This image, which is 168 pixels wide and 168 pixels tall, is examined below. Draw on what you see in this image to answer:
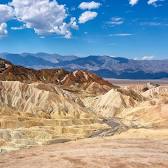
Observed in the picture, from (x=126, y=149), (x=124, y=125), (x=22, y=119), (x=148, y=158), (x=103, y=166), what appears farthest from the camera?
(x=124, y=125)

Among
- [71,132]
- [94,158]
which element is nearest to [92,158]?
[94,158]

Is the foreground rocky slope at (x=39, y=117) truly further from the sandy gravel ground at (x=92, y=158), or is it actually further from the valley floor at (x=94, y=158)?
the sandy gravel ground at (x=92, y=158)

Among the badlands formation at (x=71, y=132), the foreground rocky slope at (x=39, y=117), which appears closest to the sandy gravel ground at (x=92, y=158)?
the badlands formation at (x=71, y=132)

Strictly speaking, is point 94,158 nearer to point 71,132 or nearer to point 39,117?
point 71,132

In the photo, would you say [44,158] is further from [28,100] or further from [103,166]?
[28,100]

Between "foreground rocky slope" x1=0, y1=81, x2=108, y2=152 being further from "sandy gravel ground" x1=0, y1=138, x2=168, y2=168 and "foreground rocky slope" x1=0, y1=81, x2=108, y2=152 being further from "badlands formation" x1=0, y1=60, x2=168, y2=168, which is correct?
"sandy gravel ground" x1=0, y1=138, x2=168, y2=168

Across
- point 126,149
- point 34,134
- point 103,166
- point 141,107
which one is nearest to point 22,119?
point 34,134

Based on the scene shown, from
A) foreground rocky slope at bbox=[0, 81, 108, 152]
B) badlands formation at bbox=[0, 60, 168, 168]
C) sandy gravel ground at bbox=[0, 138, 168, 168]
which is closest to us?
sandy gravel ground at bbox=[0, 138, 168, 168]

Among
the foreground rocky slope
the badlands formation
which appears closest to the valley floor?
the badlands formation
